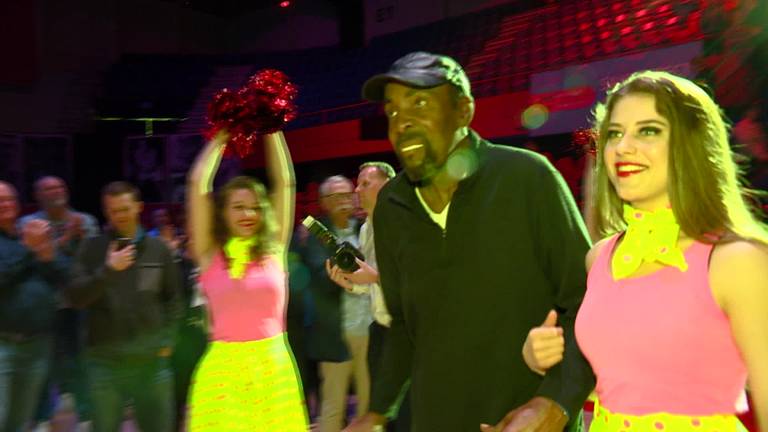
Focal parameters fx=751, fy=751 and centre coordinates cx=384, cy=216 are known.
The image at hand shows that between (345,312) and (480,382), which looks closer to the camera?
(480,382)

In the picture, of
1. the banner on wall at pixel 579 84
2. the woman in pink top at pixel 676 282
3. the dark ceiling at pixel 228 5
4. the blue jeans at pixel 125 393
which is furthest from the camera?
the dark ceiling at pixel 228 5

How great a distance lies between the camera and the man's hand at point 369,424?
1888mm

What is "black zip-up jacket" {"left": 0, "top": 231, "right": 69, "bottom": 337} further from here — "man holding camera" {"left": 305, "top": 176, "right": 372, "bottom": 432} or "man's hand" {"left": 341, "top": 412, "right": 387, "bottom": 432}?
"man's hand" {"left": 341, "top": 412, "right": 387, "bottom": 432}

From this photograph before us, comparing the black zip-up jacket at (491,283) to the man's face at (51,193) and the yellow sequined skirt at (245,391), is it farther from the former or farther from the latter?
the man's face at (51,193)

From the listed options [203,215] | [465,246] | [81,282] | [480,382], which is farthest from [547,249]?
[81,282]

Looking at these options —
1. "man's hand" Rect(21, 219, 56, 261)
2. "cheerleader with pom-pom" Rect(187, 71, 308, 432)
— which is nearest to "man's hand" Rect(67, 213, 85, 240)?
"man's hand" Rect(21, 219, 56, 261)

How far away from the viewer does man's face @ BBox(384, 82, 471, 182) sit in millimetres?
1760

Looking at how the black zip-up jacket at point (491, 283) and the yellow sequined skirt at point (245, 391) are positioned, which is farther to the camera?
the yellow sequined skirt at point (245, 391)

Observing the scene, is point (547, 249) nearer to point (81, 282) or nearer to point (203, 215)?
point (203, 215)

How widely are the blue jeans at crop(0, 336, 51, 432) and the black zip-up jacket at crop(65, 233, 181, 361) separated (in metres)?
0.53

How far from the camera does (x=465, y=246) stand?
70.9 inches

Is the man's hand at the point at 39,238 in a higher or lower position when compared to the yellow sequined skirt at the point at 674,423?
higher

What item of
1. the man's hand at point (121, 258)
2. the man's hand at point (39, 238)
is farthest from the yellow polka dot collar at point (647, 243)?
the man's hand at point (39, 238)

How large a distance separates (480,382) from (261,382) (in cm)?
146
